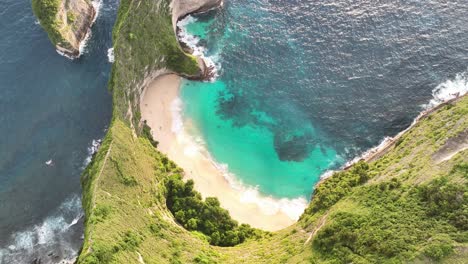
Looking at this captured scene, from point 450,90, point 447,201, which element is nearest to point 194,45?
point 450,90

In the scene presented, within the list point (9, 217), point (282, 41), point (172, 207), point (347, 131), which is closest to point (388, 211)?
point (347, 131)

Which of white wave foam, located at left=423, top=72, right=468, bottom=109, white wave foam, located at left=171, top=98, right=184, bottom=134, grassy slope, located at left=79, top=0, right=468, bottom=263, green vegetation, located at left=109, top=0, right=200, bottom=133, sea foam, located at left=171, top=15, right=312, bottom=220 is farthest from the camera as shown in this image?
white wave foam, located at left=423, top=72, right=468, bottom=109

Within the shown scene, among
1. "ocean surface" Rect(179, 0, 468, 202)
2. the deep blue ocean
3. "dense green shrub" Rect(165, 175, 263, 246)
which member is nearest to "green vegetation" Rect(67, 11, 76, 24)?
the deep blue ocean

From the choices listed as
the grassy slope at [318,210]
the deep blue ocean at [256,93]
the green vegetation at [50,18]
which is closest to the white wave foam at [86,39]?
the deep blue ocean at [256,93]

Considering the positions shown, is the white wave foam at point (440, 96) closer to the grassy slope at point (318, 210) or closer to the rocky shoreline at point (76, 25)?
the grassy slope at point (318, 210)

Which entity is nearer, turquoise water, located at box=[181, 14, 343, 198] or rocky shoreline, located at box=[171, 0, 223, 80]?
turquoise water, located at box=[181, 14, 343, 198]

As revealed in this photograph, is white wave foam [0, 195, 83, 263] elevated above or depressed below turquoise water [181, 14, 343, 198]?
below

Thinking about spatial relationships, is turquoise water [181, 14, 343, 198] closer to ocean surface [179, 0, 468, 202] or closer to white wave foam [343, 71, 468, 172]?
ocean surface [179, 0, 468, 202]
